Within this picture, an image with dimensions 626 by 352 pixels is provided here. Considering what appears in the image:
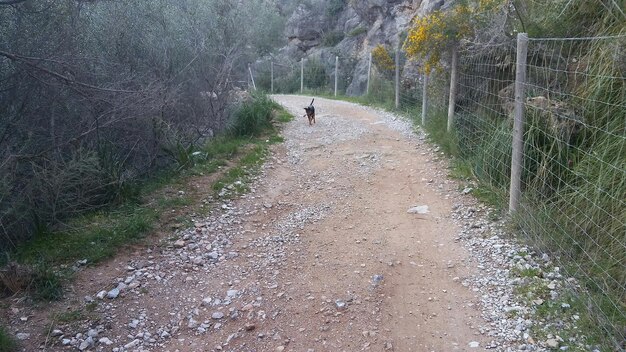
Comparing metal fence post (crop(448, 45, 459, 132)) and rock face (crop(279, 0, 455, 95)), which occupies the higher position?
rock face (crop(279, 0, 455, 95))

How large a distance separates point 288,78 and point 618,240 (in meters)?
21.1

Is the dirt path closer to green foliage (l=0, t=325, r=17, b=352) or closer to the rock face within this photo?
green foliage (l=0, t=325, r=17, b=352)

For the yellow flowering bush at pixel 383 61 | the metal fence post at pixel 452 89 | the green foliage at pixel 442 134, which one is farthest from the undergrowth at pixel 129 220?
the yellow flowering bush at pixel 383 61

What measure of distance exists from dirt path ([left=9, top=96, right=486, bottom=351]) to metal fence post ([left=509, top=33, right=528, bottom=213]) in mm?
712

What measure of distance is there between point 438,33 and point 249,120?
3.87 meters

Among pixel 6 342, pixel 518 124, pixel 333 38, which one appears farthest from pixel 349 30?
pixel 6 342

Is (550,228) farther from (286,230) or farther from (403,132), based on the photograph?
(403,132)

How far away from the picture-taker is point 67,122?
6.15m

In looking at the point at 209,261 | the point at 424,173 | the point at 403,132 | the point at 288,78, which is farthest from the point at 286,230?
the point at 288,78

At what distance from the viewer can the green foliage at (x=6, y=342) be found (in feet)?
11.7

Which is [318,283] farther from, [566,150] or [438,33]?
[438,33]

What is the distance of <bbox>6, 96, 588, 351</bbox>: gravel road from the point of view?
12.3ft

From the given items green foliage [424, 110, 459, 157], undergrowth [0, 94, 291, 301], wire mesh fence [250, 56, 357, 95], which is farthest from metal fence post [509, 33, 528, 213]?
wire mesh fence [250, 56, 357, 95]

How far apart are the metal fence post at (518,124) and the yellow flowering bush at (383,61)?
32.2 feet
